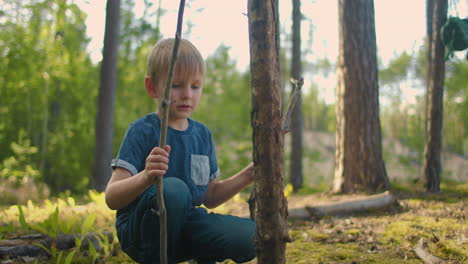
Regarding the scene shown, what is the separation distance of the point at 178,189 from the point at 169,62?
66cm

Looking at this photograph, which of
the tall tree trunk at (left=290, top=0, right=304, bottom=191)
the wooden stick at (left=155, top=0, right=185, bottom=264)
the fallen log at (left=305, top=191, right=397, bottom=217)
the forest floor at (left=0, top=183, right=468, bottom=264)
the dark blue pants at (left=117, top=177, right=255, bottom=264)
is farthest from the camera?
the tall tree trunk at (left=290, top=0, right=304, bottom=191)

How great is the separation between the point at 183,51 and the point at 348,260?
177 centimetres

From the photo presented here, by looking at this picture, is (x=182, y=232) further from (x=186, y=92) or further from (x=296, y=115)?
(x=296, y=115)

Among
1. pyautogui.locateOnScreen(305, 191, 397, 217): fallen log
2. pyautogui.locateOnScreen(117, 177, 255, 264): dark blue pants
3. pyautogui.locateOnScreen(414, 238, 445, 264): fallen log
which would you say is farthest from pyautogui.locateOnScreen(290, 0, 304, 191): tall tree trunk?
pyautogui.locateOnScreen(117, 177, 255, 264): dark blue pants

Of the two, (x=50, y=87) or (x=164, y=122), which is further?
(x=50, y=87)

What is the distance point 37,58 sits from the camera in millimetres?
7656

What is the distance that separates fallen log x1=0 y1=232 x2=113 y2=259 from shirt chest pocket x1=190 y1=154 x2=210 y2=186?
3.54 feet

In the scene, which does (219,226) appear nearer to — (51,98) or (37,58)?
(37,58)

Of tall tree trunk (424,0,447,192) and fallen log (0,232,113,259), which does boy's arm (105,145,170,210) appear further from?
tall tree trunk (424,0,447,192)

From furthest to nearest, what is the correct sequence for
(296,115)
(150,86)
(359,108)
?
(296,115)
(359,108)
(150,86)

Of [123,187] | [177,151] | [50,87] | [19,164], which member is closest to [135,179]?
[123,187]

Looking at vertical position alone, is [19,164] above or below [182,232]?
below

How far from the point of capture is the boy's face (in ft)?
5.96

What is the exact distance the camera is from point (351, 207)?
13.2 feet
